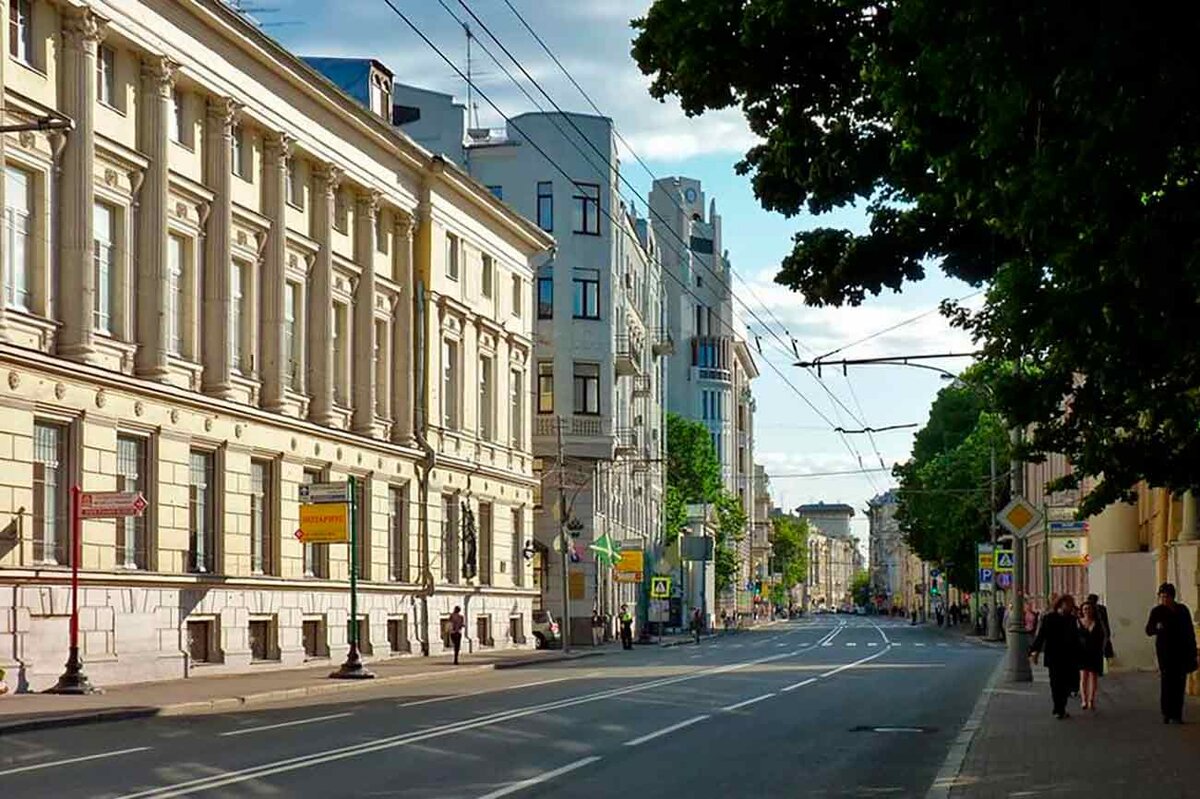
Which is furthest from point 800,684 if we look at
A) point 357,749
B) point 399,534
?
point 399,534

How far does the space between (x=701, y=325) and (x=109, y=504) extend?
100207mm

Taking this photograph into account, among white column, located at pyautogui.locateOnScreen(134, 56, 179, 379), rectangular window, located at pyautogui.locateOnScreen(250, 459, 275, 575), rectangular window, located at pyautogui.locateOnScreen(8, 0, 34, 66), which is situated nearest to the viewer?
rectangular window, located at pyautogui.locateOnScreen(8, 0, 34, 66)

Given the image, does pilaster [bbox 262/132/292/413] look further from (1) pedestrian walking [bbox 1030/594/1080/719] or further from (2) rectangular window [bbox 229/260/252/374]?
(1) pedestrian walking [bbox 1030/594/1080/719]

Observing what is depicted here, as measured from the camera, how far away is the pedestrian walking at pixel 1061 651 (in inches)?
974

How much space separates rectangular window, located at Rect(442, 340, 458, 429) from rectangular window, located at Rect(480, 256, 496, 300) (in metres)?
3.94

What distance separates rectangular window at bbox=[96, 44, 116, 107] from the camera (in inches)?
1399

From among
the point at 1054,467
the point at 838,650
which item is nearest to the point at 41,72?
the point at 838,650

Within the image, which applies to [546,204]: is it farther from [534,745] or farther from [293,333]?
[534,745]

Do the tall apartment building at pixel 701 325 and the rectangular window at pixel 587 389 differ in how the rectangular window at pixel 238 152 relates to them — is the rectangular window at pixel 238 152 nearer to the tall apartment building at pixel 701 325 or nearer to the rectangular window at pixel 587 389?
the rectangular window at pixel 587 389

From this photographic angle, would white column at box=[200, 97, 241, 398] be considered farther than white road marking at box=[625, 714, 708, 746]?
Yes

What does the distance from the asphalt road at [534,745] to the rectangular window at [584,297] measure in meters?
37.7

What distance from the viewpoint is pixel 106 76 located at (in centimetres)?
3594

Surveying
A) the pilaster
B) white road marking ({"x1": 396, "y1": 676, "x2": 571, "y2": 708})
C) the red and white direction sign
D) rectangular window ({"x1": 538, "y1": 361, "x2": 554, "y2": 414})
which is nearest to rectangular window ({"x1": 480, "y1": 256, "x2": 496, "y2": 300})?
rectangular window ({"x1": 538, "y1": 361, "x2": 554, "y2": 414})

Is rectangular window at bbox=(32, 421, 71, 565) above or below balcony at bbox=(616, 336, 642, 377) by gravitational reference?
below
